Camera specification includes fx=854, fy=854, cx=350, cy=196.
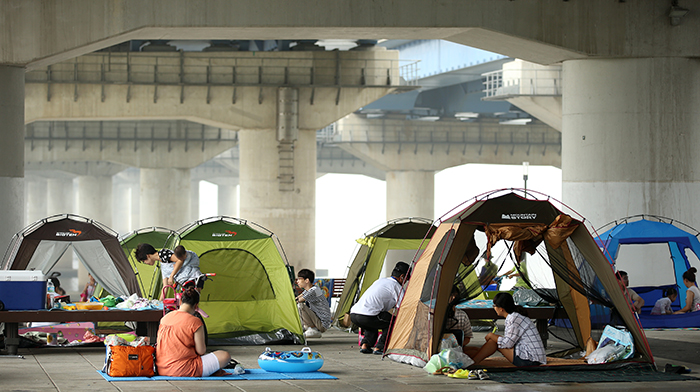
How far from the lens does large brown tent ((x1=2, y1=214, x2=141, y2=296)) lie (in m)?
13.9

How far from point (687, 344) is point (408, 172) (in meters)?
29.8

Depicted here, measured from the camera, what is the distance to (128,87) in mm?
28391

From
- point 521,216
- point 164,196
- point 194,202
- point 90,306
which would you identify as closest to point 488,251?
point 521,216

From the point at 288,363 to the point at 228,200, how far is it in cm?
6409

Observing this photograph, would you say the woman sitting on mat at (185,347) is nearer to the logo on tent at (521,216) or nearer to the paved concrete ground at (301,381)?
the paved concrete ground at (301,381)

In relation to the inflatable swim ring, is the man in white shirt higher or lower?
higher

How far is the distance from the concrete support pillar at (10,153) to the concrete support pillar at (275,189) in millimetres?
13440

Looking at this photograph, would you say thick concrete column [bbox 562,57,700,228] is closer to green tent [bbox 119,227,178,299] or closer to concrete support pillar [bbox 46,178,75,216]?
green tent [bbox 119,227,178,299]

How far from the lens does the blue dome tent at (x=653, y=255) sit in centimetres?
1431

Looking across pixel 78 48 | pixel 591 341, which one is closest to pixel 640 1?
pixel 591 341

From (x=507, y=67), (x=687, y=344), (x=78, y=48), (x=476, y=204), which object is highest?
(x=507, y=67)

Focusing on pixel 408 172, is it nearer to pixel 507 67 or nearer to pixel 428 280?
pixel 507 67

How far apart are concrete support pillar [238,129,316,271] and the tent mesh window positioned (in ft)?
50.8

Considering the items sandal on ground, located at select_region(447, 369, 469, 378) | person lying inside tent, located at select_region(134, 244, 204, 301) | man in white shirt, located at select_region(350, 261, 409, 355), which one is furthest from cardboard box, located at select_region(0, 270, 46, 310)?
sandal on ground, located at select_region(447, 369, 469, 378)
